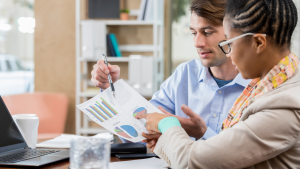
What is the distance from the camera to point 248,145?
774mm

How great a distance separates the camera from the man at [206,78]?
1461 millimetres

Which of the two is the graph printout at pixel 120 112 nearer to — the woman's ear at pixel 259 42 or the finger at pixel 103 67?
the finger at pixel 103 67

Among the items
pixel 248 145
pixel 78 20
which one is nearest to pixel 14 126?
pixel 248 145

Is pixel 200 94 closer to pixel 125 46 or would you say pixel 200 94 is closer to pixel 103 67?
pixel 103 67

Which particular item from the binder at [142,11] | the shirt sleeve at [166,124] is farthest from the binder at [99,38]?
the shirt sleeve at [166,124]

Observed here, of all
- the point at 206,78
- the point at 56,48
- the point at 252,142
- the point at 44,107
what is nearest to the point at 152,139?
the point at 252,142

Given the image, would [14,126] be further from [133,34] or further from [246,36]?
[133,34]

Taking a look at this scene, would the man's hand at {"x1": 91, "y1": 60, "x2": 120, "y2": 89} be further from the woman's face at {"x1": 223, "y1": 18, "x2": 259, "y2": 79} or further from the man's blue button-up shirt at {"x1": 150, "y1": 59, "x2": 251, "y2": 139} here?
the woman's face at {"x1": 223, "y1": 18, "x2": 259, "y2": 79}

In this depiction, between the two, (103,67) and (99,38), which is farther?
(99,38)

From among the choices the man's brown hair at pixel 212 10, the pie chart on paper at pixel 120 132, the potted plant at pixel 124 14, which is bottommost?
the pie chart on paper at pixel 120 132

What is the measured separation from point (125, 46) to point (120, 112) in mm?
2257

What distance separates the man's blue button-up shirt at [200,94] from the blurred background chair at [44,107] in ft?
5.11

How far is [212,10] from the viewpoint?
1464mm

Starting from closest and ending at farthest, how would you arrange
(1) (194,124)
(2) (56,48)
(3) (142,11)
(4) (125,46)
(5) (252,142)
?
1. (5) (252,142)
2. (1) (194,124)
3. (3) (142,11)
4. (4) (125,46)
5. (2) (56,48)
